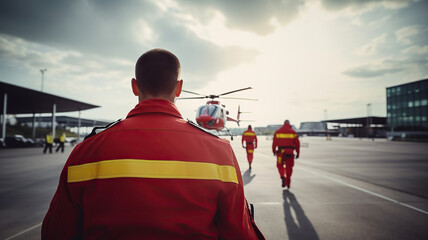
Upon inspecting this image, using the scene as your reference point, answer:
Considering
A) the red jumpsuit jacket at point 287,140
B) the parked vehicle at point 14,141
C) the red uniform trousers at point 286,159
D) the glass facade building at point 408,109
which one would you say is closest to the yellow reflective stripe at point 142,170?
the red uniform trousers at point 286,159

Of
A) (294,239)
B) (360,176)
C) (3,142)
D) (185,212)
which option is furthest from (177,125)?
(3,142)

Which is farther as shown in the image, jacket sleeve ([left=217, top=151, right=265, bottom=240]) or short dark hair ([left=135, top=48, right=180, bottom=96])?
short dark hair ([left=135, top=48, right=180, bottom=96])

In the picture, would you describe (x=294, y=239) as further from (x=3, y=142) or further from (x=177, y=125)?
(x=3, y=142)

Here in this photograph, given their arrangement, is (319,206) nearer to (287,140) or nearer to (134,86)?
(287,140)

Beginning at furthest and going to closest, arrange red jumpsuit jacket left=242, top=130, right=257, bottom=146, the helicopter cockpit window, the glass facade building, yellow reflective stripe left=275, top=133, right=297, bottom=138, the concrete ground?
the glass facade building
the helicopter cockpit window
red jumpsuit jacket left=242, top=130, right=257, bottom=146
yellow reflective stripe left=275, top=133, right=297, bottom=138
the concrete ground

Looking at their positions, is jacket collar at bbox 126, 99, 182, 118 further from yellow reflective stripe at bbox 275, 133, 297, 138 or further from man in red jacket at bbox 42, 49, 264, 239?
yellow reflective stripe at bbox 275, 133, 297, 138

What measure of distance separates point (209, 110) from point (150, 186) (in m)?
11.6

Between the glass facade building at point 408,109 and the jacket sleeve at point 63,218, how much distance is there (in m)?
59.1

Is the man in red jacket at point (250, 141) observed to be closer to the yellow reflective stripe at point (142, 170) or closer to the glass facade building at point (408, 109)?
the yellow reflective stripe at point (142, 170)

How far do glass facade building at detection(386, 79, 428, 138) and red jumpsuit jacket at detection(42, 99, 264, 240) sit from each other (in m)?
58.5

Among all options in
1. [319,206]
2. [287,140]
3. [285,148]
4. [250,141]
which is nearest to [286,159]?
[285,148]

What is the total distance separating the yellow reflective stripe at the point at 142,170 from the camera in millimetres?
1012

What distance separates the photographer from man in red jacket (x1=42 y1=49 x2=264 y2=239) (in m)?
0.97

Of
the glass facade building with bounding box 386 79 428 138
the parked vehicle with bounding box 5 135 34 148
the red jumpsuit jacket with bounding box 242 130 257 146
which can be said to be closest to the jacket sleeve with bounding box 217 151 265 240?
the red jumpsuit jacket with bounding box 242 130 257 146
